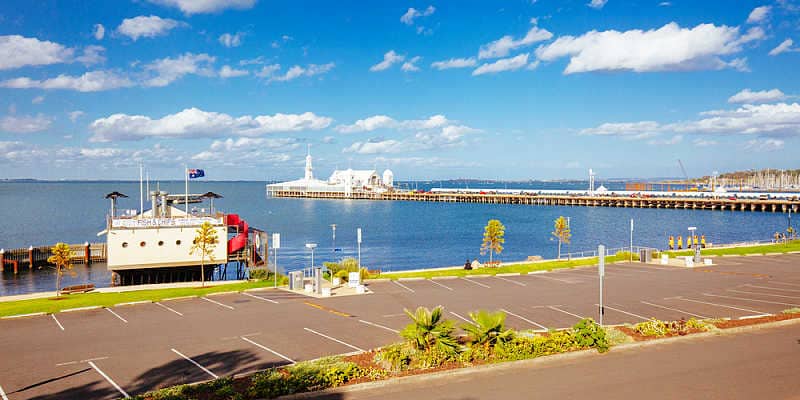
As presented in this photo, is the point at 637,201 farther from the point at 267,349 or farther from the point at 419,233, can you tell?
the point at 267,349

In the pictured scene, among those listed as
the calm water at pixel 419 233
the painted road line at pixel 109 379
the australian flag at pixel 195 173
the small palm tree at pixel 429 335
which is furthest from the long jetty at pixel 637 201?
the painted road line at pixel 109 379

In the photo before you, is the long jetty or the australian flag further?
the long jetty

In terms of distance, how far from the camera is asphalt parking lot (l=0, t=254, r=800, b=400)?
15.0m

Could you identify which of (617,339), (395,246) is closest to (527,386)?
(617,339)

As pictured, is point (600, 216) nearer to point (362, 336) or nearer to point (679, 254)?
point (679, 254)

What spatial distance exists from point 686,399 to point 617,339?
465cm

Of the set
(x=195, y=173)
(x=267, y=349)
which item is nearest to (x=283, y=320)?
(x=267, y=349)

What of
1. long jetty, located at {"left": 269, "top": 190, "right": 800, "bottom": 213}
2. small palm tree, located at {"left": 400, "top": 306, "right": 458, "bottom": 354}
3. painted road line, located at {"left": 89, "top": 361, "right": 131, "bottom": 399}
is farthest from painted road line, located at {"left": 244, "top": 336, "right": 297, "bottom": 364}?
long jetty, located at {"left": 269, "top": 190, "right": 800, "bottom": 213}

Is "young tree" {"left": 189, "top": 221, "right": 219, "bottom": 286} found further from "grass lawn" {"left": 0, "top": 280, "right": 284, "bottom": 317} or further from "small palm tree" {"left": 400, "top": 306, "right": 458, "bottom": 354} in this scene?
"small palm tree" {"left": 400, "top": 306, "right": 458, "bottom": 354}

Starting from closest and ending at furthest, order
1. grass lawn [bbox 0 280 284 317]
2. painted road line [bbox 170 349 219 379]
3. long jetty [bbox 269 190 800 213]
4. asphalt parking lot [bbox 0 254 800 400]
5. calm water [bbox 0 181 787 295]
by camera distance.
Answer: painted road line [bbox 170 349 219 379], asphalt parking lot [bbox 0 254 800 400], grass lawn [bbox 0 280 284 317], calm water [bbox 0 181 787 295], long jetty [bbox 269 190 800 213]

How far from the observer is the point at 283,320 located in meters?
21.4

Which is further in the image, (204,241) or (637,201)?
(637,201)

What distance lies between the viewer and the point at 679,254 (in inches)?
1766

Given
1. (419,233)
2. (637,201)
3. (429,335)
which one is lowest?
(419,233)
